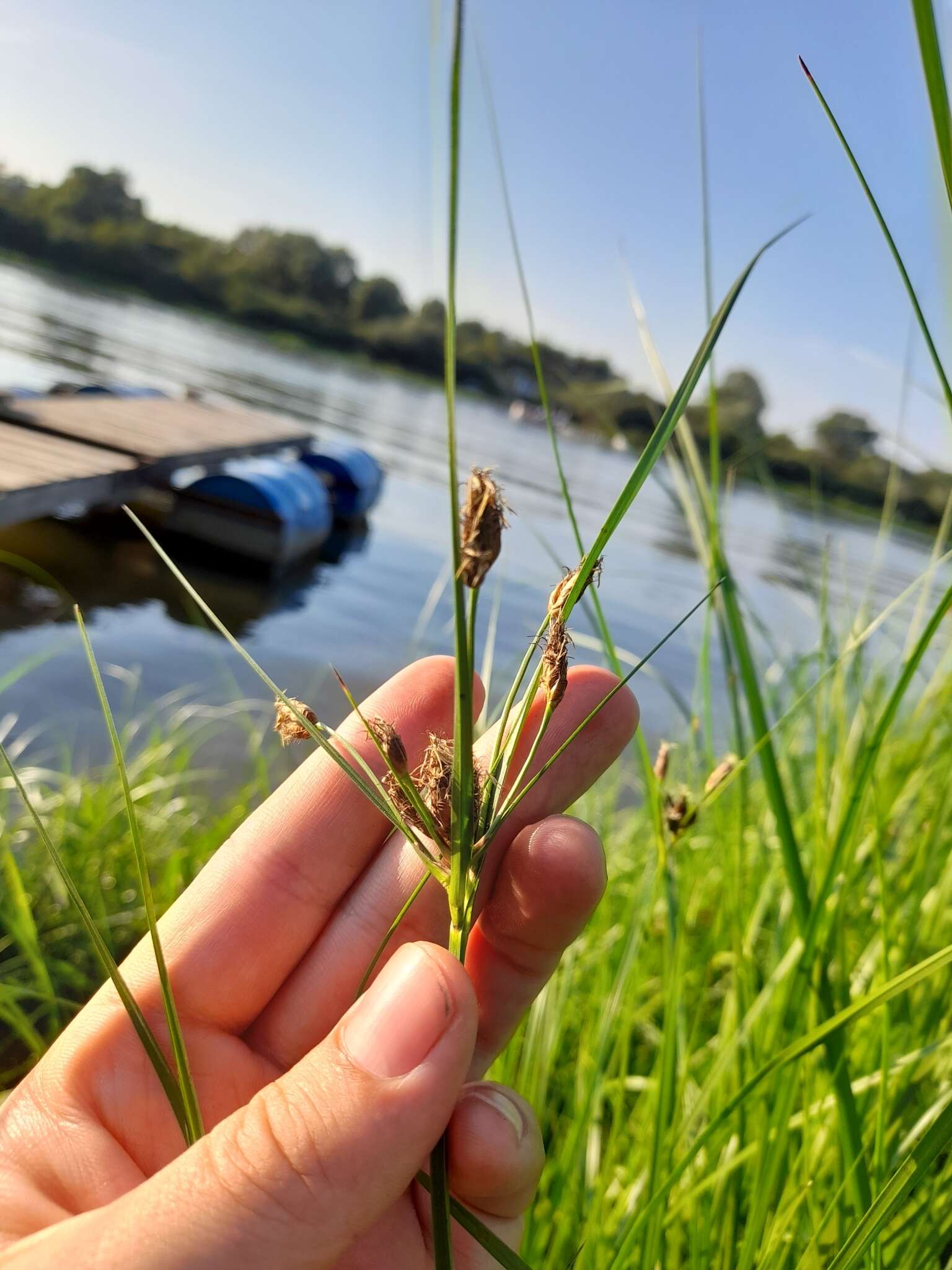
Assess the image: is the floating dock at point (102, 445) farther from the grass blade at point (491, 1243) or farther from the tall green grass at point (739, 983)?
the grass blade at point (491, 1243)

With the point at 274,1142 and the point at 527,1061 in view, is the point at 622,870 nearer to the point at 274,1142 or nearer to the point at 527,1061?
the point at 527,1061

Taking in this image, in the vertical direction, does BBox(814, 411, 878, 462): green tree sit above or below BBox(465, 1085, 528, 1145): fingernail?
above

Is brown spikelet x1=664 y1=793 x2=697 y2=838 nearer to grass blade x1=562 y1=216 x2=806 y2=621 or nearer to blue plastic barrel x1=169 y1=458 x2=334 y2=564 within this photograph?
grass blade x1=562 y1=216 x2=806 y2=621

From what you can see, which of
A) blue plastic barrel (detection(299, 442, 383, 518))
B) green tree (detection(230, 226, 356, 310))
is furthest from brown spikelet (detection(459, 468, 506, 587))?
green tree (detection(230, 226, 356, 310))

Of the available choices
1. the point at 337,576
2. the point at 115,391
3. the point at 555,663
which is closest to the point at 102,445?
the point at 337,576

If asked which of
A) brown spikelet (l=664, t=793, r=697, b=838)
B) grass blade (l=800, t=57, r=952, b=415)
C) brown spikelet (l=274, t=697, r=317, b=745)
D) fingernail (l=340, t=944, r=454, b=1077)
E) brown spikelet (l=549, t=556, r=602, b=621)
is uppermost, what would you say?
grass blade (l=800, t=57, r=952, b=415)

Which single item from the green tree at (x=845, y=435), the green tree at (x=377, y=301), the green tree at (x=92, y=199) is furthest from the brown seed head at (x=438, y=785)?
the green tree at (x=92, y=199)

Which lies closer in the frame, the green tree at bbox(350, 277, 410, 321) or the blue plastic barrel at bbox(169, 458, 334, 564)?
the blue plastic barrel at bbox(169, 458, 334, 564)

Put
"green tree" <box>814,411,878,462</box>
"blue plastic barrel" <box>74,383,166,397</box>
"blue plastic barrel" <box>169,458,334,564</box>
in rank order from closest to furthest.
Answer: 1. "green tree" <box>814,411,878,462</box>
2. "blue plastic barrel" <box>169,458,334,564</box>
3. "blue plastic barrel" <box>74,383,166,397</box>

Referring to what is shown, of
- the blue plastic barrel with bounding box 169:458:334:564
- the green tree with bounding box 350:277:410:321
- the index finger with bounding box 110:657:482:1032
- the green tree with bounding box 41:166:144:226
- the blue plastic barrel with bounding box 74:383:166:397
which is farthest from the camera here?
the green tree with bounding box 350:277:410:321
